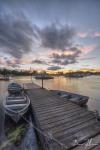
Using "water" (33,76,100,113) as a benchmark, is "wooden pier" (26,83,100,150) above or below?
above

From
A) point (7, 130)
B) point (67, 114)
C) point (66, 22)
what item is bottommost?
point (7, 130)

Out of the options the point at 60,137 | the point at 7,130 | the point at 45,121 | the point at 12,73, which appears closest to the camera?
the point at 60,137

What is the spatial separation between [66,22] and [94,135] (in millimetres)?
10828

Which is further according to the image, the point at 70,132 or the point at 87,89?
the point at 87,89

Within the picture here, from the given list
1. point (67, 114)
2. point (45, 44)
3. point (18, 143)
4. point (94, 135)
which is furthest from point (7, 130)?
point (45, 44)

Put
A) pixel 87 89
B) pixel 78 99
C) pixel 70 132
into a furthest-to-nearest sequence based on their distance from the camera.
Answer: pixel 87 89 < pixel 78 99 < pixel 70 132

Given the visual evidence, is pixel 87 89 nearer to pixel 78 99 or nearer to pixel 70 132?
pixel 78 99

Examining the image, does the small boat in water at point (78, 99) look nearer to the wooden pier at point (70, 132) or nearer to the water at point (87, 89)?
A: the water at point (87, 89)

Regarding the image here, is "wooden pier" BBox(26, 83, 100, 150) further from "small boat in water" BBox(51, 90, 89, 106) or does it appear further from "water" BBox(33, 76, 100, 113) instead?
"water" BBox(33, 76, 100, 113)

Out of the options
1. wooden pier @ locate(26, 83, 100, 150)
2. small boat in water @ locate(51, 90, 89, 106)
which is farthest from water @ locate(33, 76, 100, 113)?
wooden pier @ locate(26, 83, 100, 150)

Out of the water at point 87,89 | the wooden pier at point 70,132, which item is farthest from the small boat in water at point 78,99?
the wooden pier at point 70,132

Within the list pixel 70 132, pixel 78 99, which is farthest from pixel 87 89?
pixel 70 132

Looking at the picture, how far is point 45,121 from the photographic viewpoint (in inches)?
201

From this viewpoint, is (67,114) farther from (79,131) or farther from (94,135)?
(94,135)
